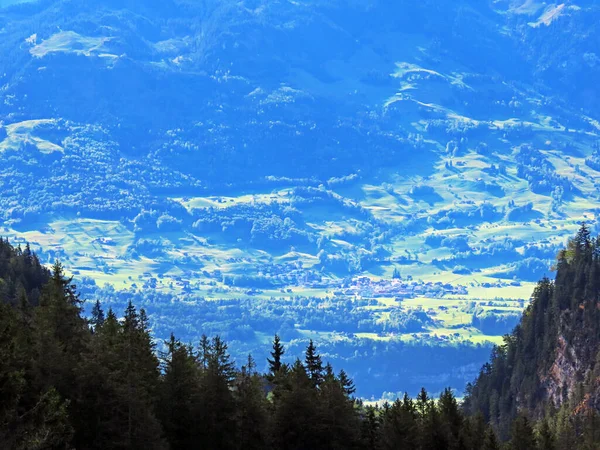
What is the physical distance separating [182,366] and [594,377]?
110760 mm

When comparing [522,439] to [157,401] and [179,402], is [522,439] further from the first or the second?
[157,401]

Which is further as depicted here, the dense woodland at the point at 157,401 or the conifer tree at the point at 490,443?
the conifer tree at the point at 490,443

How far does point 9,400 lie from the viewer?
58312 mm

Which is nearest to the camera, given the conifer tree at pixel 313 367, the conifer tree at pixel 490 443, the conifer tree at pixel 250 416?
the conifer tree at pixel 250 416

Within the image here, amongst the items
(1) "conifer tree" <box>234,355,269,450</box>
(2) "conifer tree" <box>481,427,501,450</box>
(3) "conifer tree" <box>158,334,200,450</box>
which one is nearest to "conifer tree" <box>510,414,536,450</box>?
(2) "conifer tree" <box>481,427,501,450</box>

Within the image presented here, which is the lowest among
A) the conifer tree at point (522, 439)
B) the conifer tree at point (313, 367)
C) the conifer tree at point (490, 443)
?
the conifer tree at point (490, 443)

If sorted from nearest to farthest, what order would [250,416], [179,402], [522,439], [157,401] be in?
[157,401]
[179,402]
[250,416]
[522,439]


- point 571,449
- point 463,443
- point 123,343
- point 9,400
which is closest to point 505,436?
point 571,449

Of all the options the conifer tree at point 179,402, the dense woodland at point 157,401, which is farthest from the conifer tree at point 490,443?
the conifer tree at point 179,402

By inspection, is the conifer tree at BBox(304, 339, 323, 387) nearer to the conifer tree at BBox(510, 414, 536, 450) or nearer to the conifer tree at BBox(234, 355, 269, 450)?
the conifer tree at BBox(234, 355, 269, 450)

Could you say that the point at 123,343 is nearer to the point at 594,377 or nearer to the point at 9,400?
the point at 9,400

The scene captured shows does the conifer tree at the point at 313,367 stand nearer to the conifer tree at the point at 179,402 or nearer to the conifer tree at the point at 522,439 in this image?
the conifer tree at the point at 522,439

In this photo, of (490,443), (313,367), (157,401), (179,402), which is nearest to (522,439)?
(490,443)

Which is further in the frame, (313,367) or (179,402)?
(313,367)
